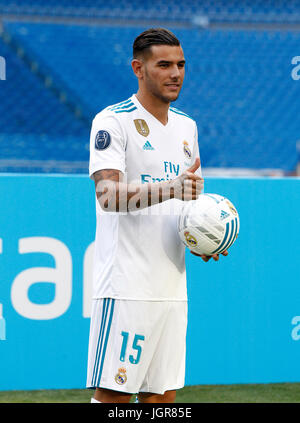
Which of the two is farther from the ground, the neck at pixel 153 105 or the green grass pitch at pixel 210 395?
the neck at pixel 153 105

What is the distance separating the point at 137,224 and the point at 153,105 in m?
0.43

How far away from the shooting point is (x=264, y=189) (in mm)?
3941

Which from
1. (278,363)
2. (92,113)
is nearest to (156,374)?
(278,363)

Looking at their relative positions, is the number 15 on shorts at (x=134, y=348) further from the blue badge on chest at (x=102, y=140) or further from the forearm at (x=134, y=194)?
the blue badge on chest at (x=102, y=140)

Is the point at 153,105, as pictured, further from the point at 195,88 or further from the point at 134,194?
the point at 195,88

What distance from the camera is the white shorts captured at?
2135 millimetres

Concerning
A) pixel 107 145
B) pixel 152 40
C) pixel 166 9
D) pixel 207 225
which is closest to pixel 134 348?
pixel 207 225

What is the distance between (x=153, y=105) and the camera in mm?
2260

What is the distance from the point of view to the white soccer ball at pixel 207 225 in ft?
7.38

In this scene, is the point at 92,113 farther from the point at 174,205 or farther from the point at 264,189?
the point at 174,205

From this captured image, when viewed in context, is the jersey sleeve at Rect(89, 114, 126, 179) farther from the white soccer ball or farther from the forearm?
the white soccer ball

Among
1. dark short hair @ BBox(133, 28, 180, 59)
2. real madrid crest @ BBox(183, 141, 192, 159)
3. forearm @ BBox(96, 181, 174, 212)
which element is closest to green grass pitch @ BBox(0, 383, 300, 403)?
real madrid crest @ BBox(183, 141, 192, 159)

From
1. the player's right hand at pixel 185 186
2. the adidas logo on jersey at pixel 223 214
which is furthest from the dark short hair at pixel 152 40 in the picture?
the adidas logo on jersey at pixel 223 214

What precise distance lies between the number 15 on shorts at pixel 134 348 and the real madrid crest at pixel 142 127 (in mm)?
684
